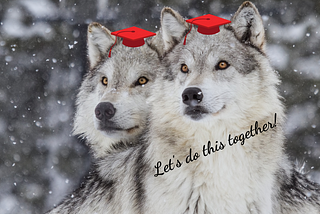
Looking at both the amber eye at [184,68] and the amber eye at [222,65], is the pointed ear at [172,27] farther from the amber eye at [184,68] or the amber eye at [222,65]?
the amber eye at [222,65]

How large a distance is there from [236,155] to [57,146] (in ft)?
21.5

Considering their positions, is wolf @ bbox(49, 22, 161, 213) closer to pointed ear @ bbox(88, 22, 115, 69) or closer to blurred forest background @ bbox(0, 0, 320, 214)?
pointed ear @ bbox(88, 22, 115, 69)

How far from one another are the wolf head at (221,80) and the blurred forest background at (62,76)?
3801mm

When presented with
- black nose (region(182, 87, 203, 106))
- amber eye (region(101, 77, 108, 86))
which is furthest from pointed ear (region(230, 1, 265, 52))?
amber eye (region(101, 77, 108, 86))

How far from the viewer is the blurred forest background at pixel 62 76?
7402mm

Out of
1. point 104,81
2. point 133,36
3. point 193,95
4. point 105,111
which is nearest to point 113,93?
point 105,111

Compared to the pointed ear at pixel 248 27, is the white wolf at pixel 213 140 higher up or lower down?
lower down

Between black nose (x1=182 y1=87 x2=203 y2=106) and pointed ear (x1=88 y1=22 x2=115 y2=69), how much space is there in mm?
1820

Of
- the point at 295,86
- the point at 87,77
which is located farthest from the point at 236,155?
the point at 295,86

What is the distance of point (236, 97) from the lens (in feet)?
9.68

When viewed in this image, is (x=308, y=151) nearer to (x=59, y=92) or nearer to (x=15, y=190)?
(x=59, y=92)

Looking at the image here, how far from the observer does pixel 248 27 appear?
→ 3.18 meters

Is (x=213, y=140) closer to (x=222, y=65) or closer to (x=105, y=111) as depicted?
(x=222, y=65)

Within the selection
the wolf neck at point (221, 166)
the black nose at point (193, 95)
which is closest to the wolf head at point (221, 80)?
the black nose at point (193, 95)
